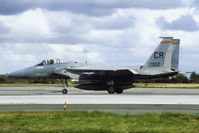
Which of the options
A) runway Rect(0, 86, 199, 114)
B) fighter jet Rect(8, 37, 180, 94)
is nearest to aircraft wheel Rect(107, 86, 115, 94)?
fighter jet Rect(8, 37, 180, 94)

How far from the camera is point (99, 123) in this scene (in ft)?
41.4

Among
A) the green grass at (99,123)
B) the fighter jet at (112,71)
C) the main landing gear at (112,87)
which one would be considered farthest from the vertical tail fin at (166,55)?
the green grass at (99,123)

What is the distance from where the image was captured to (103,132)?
1053cm

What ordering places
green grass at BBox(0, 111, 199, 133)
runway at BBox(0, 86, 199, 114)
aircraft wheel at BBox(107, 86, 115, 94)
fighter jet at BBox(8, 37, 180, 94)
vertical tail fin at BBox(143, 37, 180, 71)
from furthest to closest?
1. vertical tail fin at BBox(143, 37, 180, 71)
2. fighter jet at BBox(8, 37, 180, 94)
3. aircraft wheel at BBox(107, 86, 115, 94)
4. runway at BBox(0, 86, 199, 114)
5. green grass at BBox(0, 111, 199, 133)

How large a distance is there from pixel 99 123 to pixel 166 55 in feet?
78.2

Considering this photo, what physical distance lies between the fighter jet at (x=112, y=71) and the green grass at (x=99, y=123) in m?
19.2

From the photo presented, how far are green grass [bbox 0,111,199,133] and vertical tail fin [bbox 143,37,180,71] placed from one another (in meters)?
21.0

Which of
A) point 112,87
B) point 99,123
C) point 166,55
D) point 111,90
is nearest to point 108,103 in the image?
point 99,123

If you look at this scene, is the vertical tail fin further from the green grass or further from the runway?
the green grass

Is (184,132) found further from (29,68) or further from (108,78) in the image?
(29,68)

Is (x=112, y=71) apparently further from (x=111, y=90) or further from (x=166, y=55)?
(x=166, y=55)

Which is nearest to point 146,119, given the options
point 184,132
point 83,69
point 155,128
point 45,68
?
point 155,128

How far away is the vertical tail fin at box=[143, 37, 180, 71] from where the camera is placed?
3503 cm

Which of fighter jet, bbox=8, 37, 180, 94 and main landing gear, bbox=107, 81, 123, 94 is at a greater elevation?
fighter jet, bbox=8, 37, 180, 94
